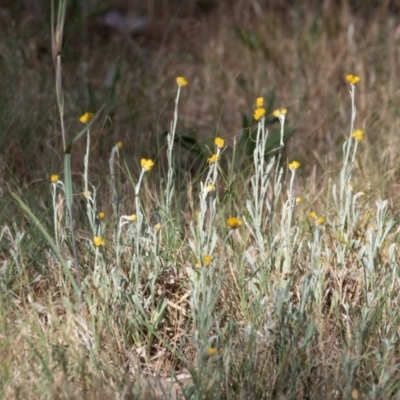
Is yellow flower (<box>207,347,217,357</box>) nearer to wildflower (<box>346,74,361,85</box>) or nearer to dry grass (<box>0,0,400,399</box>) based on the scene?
dry grass (<box>0,0,400,399</box>)

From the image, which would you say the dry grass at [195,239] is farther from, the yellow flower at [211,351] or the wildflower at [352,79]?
the wildflower at [352,79]

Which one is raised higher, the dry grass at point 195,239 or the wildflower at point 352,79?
the wildflower at point 352,79

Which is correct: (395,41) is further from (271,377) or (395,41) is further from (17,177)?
(271,377)

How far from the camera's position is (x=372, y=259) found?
2.20 metres

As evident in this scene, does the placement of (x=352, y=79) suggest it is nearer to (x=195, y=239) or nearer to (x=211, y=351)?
(x=195, y=239)

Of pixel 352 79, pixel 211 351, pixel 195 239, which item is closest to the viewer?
pixel 211 351

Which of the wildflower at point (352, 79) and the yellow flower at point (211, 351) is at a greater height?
the wildflower at point (352, 79)

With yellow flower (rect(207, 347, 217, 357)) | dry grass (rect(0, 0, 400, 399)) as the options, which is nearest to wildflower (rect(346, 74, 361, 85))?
dry grass (rect(0, 0, 400, 399))

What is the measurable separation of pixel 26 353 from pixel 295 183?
146cm

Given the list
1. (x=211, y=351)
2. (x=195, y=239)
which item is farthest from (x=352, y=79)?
(x=211, y=351)

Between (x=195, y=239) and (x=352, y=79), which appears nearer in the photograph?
(x=195, y=239)

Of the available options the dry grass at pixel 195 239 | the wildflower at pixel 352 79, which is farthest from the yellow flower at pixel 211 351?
the wildflower at pixel 352 79

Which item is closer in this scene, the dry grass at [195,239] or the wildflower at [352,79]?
the dry grass at [195,239]

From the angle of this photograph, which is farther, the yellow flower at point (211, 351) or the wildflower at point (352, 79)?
the wildflower at point (352, 79)
